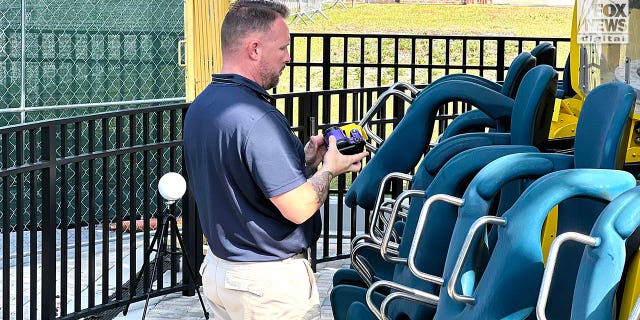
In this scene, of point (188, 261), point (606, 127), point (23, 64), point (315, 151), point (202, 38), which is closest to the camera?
point (606, 127)

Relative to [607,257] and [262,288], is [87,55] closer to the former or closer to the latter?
[262,288]

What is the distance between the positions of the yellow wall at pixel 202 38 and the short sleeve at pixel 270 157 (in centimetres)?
415

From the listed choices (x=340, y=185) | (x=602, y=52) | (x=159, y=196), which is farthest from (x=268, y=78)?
(x=340, y=185)

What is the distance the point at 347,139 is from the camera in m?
4.16

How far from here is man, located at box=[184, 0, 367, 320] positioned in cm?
384

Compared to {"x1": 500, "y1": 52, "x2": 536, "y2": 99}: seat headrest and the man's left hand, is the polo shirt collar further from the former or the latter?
{"x1": 500, "y1": 52, "x2": 536, "y2": 99}: seat headrest

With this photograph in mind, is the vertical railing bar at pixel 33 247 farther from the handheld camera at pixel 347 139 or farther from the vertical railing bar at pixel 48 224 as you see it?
the handheld camera at pixel 347 139

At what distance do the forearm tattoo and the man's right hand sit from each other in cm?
4

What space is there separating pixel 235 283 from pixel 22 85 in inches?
206

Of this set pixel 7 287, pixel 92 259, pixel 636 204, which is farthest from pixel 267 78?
pixel 92 259

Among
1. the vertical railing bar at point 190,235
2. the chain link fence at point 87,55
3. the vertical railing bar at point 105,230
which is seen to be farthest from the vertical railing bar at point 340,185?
the chain link fence at point 87,55

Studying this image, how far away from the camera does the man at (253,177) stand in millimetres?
3838

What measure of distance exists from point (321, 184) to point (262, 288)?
0.37 metres

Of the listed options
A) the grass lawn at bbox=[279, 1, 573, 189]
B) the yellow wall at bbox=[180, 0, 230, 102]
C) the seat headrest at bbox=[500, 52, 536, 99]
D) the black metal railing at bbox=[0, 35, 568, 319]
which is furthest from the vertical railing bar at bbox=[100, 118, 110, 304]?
the grass lawn at bbox=[279, 1, 573, 189]
